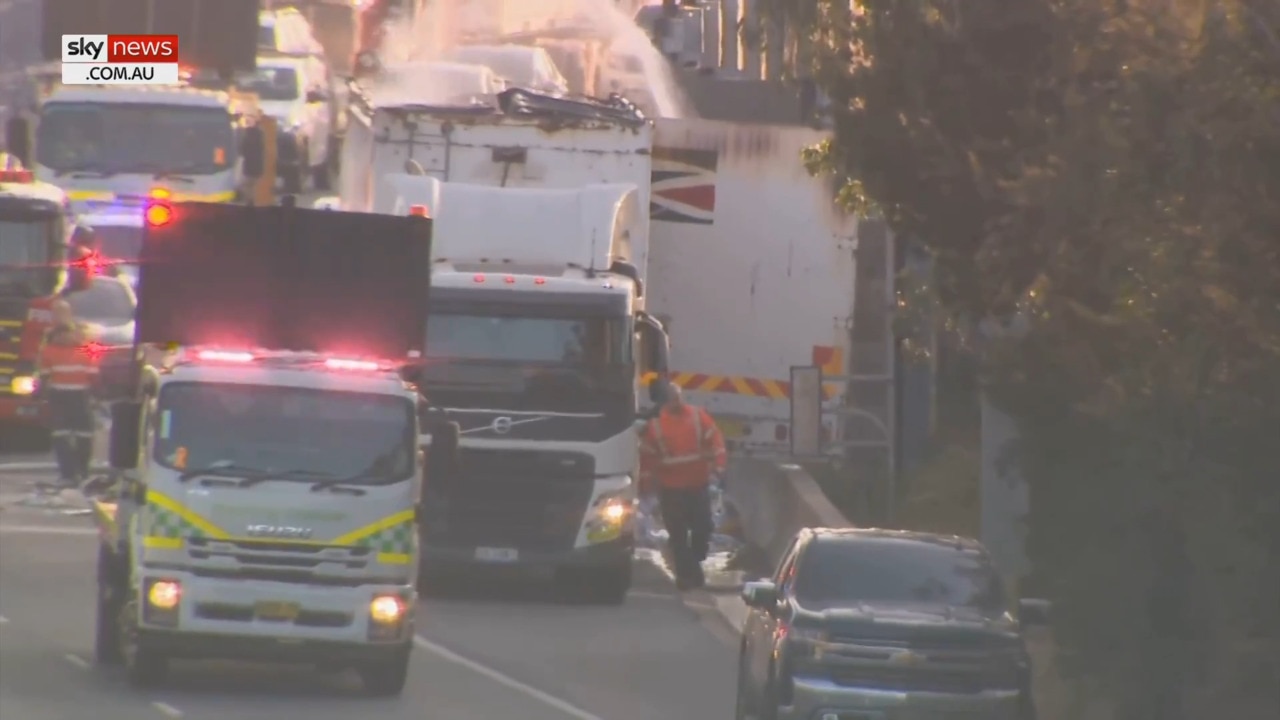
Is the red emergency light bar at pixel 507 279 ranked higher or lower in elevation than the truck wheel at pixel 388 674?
higher

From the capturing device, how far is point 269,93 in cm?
4225

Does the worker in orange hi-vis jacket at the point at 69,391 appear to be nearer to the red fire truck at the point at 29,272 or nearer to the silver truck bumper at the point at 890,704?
the red fire truck at the point at 29,272

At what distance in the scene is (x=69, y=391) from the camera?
2664cm

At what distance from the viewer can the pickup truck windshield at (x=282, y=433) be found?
53.9ft

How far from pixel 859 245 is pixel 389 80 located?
20545 millimetres

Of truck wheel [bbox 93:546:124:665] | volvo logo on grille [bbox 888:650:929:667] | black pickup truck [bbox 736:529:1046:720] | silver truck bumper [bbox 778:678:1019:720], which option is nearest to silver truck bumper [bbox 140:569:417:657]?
truck wheel [bbox 93:546:124:665]

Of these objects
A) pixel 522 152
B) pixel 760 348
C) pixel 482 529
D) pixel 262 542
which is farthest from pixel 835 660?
pixel 760 348

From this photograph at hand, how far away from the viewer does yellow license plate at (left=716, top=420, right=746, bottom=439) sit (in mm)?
27812

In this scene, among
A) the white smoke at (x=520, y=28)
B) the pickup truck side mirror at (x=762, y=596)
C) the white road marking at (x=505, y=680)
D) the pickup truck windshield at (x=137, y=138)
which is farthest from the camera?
the white smoke at (x=520, y=28)

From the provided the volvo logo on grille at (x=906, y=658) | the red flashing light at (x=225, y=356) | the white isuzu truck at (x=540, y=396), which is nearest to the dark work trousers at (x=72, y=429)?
the white isuzu truck at (x=540, y=396)

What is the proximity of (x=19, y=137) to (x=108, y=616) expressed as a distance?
16837mm

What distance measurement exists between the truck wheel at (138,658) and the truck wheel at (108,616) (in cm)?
31

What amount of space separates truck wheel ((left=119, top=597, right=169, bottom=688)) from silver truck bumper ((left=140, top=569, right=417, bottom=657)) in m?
0.11

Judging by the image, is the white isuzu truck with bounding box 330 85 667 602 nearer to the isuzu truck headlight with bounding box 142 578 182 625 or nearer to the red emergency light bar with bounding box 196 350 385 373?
the red emergency light bar with bounding box 196 350 385 373
